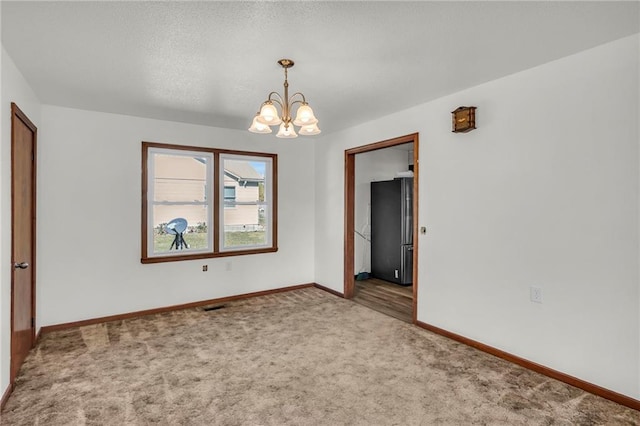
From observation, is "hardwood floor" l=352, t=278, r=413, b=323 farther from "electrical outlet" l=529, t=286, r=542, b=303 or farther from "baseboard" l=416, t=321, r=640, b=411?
"electrical outlet" l=529, t=286, r=542, b=303

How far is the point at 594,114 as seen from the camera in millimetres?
2467

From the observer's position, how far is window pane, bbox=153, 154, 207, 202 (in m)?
4.42

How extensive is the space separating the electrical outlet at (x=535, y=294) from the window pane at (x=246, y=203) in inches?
137

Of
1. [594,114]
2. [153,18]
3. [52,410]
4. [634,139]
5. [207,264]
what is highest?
[153,18]

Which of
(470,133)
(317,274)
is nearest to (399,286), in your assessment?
(317,274)

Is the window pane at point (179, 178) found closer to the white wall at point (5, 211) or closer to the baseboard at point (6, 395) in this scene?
the white wall at point (5, 211)

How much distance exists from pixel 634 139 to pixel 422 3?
65.2 inches

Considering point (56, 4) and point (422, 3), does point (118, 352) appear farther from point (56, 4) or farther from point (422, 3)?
point (422, 3)

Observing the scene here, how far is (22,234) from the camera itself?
2.97 metres

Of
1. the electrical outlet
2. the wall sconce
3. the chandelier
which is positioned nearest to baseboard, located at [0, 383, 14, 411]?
the chandelier

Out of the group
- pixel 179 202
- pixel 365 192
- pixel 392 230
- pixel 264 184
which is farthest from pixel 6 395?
pixel 365 192

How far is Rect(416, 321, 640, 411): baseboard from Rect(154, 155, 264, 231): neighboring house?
118 inches

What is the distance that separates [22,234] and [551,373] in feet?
14.4

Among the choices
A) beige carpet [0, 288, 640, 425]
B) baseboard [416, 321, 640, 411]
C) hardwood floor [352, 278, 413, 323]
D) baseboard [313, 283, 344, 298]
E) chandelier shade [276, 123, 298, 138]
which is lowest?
beige carpet [0, 288, 640, 425]
